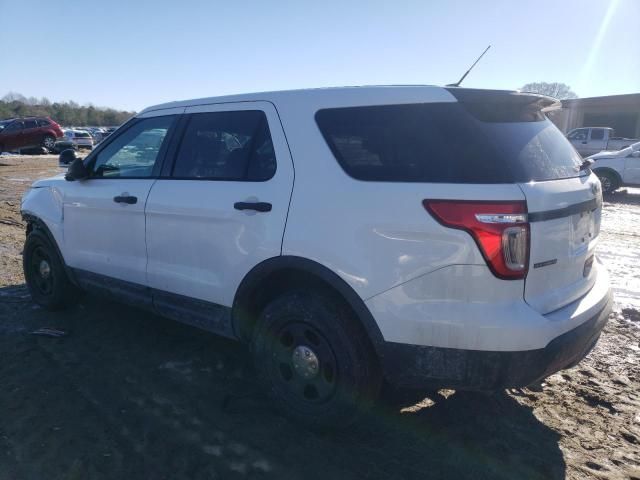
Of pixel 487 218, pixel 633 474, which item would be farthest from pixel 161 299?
pixel 633 474

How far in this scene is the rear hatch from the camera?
231cm

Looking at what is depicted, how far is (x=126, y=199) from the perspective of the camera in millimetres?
3740

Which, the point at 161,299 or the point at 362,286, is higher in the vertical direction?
the point at 362,286

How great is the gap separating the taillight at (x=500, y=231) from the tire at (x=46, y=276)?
12.5ft

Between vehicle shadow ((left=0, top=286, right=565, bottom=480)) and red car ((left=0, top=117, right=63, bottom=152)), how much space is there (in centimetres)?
2494

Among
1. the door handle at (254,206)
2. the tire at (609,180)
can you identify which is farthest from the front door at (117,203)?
the tire at (609,180)

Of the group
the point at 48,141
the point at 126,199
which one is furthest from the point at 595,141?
the point at 48,141

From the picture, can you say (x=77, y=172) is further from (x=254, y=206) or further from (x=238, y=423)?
(x=238, y=423)

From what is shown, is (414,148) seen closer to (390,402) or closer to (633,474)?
(390,402)

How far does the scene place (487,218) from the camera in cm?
222

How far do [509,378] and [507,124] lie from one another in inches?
50.3

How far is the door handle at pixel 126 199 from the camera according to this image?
370cm

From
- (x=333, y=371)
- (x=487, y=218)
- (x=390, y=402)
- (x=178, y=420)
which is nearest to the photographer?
(x=487, y=218)

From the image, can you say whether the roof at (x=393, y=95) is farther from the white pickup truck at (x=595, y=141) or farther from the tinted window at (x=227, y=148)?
the white pickup truck at (x=595, y=141)
